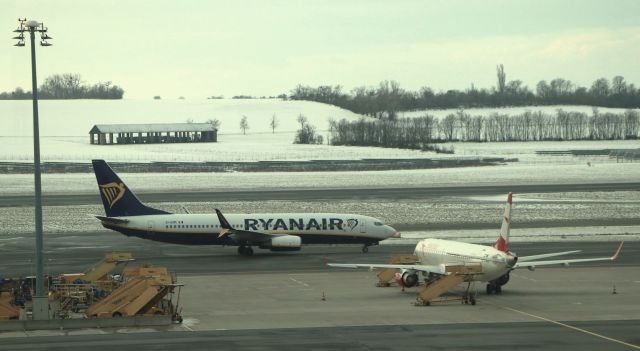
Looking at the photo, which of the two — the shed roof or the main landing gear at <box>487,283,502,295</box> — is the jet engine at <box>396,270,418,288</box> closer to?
the main landing gear at <box>487,283,502,295</box>

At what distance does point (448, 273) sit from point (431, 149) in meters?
123

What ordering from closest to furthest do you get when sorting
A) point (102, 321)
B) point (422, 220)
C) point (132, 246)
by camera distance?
point (102, 321) → point (132, 246) → point (422, 220)

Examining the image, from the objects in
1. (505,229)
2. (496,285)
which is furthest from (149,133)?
(505,229)

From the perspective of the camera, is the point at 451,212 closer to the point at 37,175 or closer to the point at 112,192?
the point at 112,192

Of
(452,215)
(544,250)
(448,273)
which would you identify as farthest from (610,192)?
(448,273)

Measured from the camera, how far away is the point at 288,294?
168 ft

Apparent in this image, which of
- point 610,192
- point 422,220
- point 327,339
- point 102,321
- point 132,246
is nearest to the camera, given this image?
point 327,339

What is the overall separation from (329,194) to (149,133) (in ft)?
321

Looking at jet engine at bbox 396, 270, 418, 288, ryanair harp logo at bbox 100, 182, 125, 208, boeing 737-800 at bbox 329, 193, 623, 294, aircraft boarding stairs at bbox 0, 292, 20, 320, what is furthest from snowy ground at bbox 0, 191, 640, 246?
aircraft boarding stairs at bbox 0, 292, 20, 320

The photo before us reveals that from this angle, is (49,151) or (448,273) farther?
(49,151)

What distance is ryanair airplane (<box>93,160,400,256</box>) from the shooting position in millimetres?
67062

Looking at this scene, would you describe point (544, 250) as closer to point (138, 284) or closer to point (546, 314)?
point (546, 314)

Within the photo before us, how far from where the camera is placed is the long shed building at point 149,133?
192 metres

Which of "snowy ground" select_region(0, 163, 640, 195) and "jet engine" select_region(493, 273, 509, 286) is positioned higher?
"snowy ground" select_region(0, 163, 640, 195)
